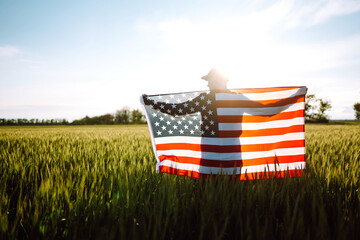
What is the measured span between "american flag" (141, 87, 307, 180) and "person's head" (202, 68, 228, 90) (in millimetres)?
1812

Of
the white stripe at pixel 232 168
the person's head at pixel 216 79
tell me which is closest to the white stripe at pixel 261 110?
the white stripe at pixel 232 168

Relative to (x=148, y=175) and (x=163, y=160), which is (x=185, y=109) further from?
(x=148, y=175)

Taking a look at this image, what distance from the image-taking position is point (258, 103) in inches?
99.7

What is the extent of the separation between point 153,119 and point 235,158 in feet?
4.43

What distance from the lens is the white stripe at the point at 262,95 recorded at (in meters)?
2.49

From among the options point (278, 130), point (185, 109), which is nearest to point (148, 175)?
point (185, 109)

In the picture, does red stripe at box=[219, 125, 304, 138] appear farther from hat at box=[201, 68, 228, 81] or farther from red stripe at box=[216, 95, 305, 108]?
hat at box=[201, 68, 228, 81]

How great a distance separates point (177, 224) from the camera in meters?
1.22

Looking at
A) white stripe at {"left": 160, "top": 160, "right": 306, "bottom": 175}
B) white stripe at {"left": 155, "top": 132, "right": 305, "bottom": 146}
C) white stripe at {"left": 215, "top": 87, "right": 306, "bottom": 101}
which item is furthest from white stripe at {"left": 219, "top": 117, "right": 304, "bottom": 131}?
white stripe at {"left": 160, "top": 160, "right": 306, "bottom": 175}

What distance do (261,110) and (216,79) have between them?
207 centimetres

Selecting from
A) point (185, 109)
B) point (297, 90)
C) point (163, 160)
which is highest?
point (297, 90)

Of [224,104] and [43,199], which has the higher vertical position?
[224,104]

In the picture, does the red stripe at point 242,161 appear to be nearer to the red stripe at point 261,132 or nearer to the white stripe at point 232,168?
the white stripe at point 232,168

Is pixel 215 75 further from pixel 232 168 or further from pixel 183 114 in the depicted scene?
pixel 232 168
